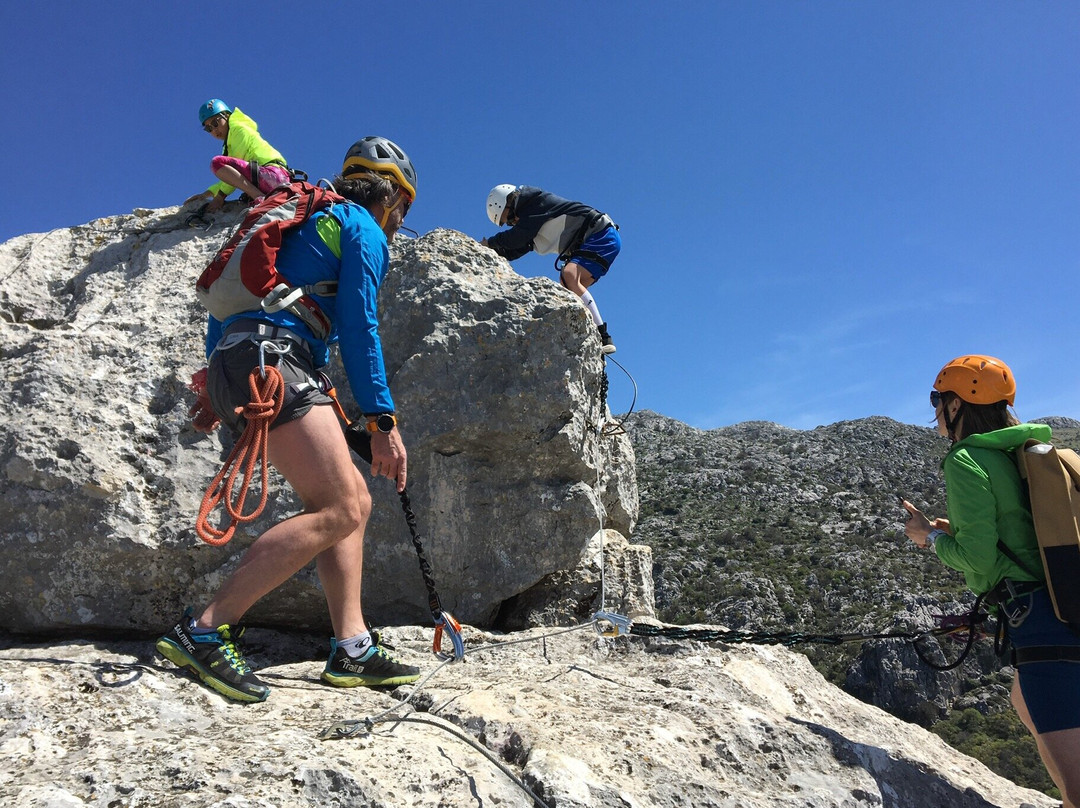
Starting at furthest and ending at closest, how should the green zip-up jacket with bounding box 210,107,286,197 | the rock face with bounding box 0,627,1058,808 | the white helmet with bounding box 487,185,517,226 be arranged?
the white helmet with bounding box 487,185,517,226 < the green zip-up jacket with bounding box 210,107,286,197 < the rock face with bounding box 0,627,1058,808

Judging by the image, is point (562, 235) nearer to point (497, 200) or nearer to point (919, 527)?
point (497, 200)

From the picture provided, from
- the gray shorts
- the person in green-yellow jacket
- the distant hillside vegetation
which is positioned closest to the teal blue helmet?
the person in green-yellow jacket

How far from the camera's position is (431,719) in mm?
2824

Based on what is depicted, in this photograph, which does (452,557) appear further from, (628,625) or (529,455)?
(628,625)

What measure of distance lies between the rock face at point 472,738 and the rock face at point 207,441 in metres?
0.38

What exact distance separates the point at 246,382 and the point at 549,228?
162 inches

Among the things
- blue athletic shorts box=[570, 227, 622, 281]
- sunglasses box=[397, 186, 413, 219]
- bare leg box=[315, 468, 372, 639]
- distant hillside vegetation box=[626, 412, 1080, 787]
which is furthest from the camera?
distant hillside vegetation box=[626, 412, 1080, 787]

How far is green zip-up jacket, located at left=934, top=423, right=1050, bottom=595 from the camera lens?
9.36ft

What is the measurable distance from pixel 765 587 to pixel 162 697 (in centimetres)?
3737

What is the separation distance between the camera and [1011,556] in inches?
113

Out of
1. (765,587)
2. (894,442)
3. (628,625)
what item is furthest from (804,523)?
(628,625)

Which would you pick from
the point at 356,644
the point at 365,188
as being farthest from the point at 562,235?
the point at 356,644

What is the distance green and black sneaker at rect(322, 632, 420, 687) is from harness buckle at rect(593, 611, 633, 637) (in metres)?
1.34

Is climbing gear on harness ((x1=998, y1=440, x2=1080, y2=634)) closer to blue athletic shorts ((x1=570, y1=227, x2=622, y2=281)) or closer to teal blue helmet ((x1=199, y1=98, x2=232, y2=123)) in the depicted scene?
blue athletic shorts ((x1=570, y1=227, x2=622, y2=281))
